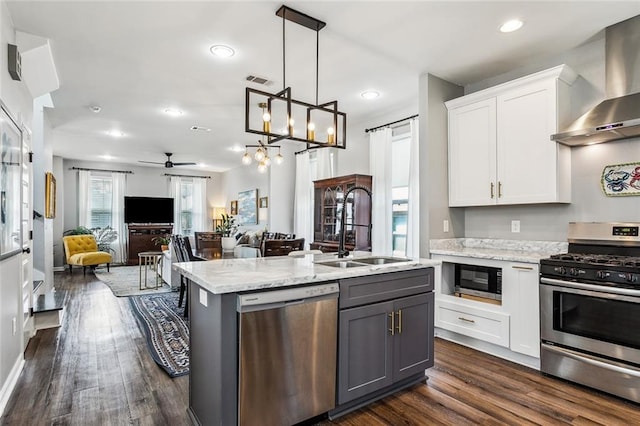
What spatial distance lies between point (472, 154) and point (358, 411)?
2.66 m

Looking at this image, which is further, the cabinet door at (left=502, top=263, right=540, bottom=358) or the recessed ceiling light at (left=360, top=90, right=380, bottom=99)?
the recessed ceiling light at (left=360, top=90, right=380, bottom=99)

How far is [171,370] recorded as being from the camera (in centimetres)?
278

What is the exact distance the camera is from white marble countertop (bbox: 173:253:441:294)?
5.72 feet

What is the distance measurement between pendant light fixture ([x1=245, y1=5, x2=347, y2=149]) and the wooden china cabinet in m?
0.67

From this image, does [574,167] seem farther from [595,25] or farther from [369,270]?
[369,270]

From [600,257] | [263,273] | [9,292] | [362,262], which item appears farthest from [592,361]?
[9,292]

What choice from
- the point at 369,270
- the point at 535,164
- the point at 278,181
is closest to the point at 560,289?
the point at 535,164

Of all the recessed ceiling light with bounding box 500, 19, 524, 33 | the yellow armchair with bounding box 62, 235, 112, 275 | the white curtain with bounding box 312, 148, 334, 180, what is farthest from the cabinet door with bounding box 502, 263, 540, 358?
the yellow armchair with bounding box 62, 235, 112, 275

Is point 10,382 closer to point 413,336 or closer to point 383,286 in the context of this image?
point 383,286

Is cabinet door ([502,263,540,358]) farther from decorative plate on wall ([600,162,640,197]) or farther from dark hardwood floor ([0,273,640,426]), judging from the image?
decorative plate on wall ([600,162,640,197])

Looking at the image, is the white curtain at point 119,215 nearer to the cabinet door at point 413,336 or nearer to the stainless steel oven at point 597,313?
the cabinet door at point 413,336

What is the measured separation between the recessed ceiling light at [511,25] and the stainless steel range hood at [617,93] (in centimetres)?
75

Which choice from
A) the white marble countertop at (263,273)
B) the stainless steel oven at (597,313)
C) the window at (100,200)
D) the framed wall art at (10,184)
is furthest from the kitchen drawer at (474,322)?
the window at (100,200)

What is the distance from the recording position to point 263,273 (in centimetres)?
201
